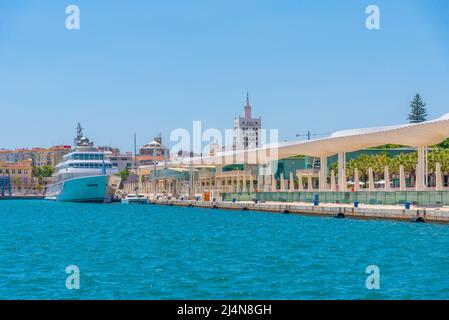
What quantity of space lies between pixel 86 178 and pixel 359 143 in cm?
5143

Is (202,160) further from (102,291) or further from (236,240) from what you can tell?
(102,291)

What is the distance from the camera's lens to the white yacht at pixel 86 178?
11819cm

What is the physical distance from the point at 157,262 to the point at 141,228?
24.1 m

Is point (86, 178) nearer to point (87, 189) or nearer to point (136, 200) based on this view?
point (87, 189)

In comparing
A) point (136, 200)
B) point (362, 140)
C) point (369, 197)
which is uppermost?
point (362, 140)

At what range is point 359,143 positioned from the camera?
254ft

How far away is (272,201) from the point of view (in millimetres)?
91000

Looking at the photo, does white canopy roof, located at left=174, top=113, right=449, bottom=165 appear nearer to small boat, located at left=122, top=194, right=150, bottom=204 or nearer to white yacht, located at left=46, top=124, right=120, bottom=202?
white yacht, located at left=46, top=124, right=120, bottom=202

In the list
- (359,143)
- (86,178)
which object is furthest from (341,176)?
(86,178)

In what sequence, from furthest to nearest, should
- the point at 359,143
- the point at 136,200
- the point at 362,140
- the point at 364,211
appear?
the point at 136,200 < the point at 359,143 < the point at 362,140 < the point at 364,211

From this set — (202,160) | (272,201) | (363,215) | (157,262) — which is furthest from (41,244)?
(202,160)

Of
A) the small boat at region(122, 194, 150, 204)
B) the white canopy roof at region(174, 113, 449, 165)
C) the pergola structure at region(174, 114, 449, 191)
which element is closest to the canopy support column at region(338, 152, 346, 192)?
the pergola structure at region(174, 114, 449, 191)

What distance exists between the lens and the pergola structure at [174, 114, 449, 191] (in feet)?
215

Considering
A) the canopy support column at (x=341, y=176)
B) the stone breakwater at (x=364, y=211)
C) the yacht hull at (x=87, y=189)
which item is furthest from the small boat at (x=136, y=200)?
the canopy support column at (x=341, y=176)
